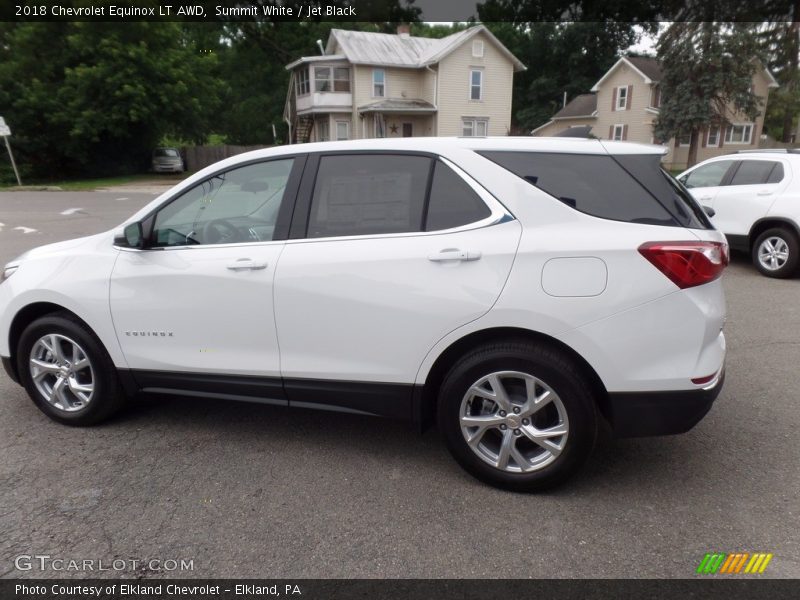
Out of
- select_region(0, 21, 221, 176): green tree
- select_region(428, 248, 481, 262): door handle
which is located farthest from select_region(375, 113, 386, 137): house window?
select_region(428, 248, 481, 262): door handle

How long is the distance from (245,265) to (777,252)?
7.78 meters

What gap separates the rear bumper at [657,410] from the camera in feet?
9.31

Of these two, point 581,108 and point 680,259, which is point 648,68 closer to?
point 581,108

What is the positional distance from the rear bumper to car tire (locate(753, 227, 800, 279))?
251 inches

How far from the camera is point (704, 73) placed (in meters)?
33.2

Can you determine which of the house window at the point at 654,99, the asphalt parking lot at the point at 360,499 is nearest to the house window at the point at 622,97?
the house window at the point at 654,99

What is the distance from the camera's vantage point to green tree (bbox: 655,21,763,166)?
3262cm

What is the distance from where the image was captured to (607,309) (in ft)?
9.15

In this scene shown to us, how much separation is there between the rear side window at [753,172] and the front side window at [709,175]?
221 mm

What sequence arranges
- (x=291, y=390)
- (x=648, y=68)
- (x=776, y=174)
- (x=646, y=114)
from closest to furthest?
1. (x=291, y=390)
2. (x=776, y=174)
3. (x=646, y=114)
4. (x=648, y=68)

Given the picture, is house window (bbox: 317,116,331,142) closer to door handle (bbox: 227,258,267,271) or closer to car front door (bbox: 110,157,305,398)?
car front door (bbox: 110,157,305,398)

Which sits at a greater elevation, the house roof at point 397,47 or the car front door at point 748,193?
the house roof at point 397,47

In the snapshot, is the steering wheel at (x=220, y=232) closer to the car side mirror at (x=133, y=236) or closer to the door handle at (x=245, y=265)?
the door handle at (x=245, y=265)

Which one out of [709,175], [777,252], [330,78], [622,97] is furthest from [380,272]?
[622,97]
